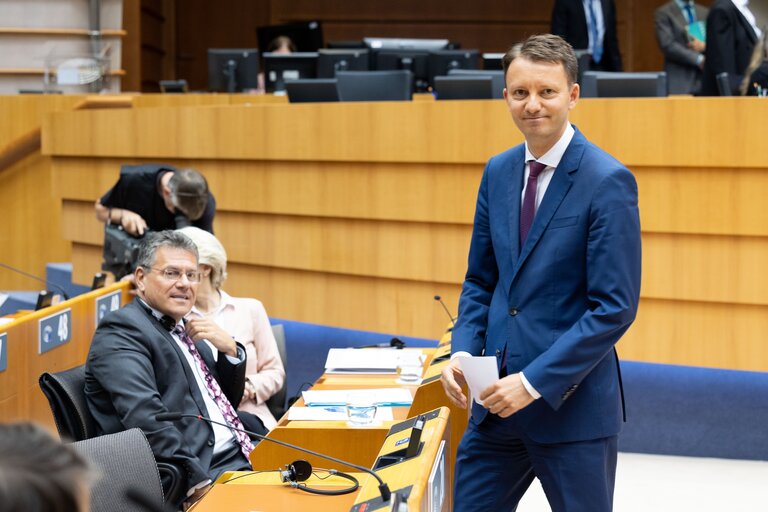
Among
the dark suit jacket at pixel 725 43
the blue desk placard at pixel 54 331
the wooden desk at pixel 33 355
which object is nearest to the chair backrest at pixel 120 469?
the wooden desk at pixel 33 355

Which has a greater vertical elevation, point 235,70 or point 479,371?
point 235,70

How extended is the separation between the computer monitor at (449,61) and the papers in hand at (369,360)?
4041mm

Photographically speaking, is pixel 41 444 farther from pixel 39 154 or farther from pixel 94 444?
pixel 39 154

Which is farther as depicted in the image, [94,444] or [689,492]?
[689,492]

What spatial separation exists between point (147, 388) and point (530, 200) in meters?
1.23

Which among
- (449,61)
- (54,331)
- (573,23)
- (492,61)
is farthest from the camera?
(449,61)

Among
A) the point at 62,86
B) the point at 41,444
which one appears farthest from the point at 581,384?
the point at 62,86

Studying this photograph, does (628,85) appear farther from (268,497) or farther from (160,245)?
(268,497)

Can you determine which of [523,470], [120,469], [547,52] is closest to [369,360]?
[523,470]

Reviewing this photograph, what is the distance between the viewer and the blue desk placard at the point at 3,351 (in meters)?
3.48

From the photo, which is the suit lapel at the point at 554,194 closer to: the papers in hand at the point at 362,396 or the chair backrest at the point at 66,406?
the papers in hand at the point at 362,396

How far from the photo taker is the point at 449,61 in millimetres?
7574

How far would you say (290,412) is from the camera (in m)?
3.08

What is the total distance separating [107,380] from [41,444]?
6.75 ft
